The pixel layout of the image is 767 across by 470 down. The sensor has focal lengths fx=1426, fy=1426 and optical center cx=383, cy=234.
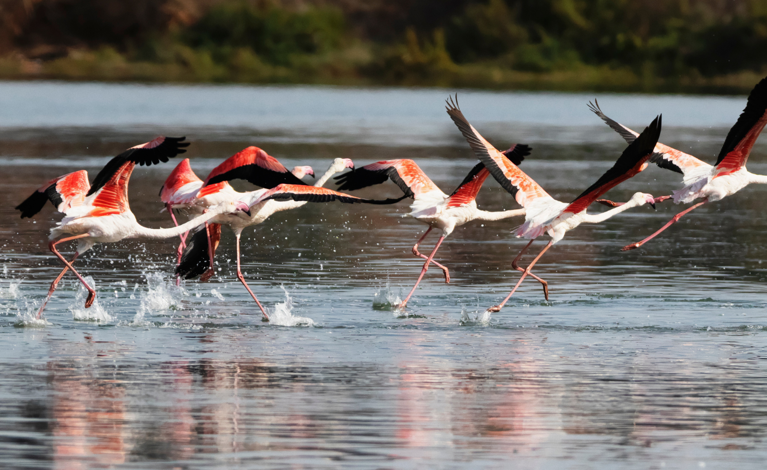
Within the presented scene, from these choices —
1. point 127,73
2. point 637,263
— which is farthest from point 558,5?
point 637,263

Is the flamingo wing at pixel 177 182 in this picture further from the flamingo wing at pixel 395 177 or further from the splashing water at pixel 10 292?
the splashing water at pixel 10 292

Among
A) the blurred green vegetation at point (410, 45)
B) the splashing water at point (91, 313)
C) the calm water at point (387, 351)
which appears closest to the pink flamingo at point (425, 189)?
the calm water at point (387, 351)

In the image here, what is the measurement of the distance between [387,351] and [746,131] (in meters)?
6.10

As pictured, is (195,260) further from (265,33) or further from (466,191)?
(265,33)

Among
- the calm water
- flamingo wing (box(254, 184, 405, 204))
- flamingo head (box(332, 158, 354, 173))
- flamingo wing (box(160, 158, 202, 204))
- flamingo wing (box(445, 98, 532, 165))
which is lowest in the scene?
the calm water

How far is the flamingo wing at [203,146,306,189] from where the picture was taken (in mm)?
14047

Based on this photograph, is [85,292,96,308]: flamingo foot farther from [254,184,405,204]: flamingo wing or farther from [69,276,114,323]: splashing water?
[254,184,405,204]: flamingo wing

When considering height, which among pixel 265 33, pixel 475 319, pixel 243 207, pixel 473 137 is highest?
pixel 265 33

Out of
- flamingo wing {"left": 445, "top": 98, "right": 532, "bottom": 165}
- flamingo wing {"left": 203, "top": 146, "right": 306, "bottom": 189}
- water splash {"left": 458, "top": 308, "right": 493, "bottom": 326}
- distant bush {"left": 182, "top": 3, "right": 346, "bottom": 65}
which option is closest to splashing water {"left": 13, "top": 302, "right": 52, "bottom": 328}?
flamingo wing {"left": 203, "top": 146, "right": 306, "bottom": 189}

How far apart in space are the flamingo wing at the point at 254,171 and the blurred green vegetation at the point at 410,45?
76742mm

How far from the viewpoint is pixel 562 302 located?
15.3 meters

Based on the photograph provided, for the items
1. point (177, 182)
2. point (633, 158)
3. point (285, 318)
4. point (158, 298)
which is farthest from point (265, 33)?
point (633, 158)

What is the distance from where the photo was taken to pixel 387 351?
12406mm

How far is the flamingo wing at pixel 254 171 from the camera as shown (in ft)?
46.1
